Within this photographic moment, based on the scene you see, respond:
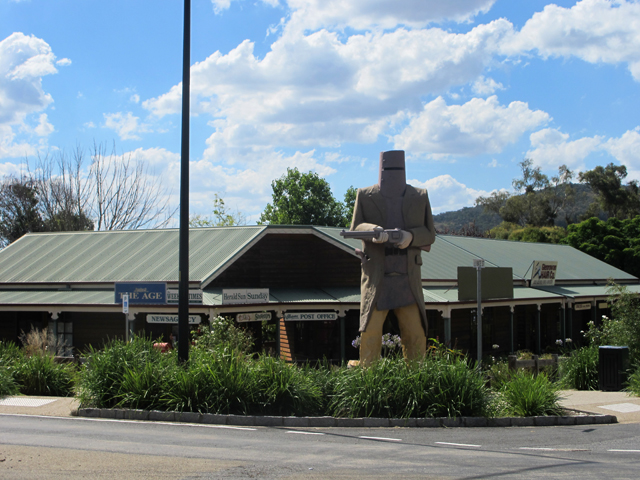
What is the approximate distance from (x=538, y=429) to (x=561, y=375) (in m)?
6.53

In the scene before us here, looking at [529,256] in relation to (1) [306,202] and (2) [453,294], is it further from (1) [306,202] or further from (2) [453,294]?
(1) [306,202]

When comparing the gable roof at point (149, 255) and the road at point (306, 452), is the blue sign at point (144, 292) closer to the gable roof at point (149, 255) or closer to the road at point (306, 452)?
the gable roof at point (149, 255)

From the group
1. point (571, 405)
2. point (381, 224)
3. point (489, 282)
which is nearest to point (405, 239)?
point (381, 224)

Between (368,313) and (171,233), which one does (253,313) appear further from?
(368,313)

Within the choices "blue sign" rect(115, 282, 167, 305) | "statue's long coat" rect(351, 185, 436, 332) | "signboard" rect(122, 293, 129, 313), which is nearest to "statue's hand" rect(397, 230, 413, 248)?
"statue's long coat" rect(351, 185, 436, 332)

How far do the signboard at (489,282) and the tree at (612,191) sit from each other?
60180mm

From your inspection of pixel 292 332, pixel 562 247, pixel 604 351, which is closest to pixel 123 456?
pixel 604 351

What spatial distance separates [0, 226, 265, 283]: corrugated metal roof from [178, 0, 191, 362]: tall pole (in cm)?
913

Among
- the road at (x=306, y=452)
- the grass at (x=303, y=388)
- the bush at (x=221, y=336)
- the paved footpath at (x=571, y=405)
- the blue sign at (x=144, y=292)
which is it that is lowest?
the paved footpath at (x=571, y=405)

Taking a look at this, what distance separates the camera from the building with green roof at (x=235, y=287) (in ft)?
67.5

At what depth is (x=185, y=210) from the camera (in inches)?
465

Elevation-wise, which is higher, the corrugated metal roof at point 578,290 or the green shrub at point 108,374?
the corrugated metal roof at point 578,290

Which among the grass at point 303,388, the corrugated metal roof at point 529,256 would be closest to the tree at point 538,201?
the corrugated metal roof at point 529,256

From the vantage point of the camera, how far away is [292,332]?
23.4 metres
